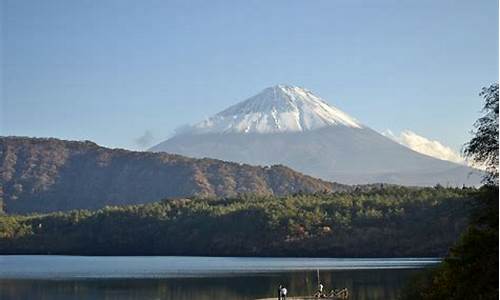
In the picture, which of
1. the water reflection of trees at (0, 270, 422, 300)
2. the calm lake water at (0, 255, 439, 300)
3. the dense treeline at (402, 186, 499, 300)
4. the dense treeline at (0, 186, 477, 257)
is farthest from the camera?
the dense treeline at (0, 186, 477, 257)

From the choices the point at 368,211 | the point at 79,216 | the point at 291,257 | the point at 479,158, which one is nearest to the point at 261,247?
the point at 291,257

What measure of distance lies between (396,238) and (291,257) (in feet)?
38.4

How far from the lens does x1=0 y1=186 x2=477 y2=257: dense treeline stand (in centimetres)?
9831

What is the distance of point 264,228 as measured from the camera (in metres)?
104

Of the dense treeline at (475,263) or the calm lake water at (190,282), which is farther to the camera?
the calm lake water at (190,282)

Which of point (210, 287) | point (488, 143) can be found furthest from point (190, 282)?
point (488, 143)

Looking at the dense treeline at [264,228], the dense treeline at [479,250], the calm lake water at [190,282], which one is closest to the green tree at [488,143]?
the dense treeline at [479,250]

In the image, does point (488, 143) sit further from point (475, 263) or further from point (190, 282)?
point (190, 282)

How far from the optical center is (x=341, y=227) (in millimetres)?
100875

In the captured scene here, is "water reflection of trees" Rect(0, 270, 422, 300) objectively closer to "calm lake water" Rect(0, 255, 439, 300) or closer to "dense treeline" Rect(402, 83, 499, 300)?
"calm lake water" Rect(0, 255, 439, 300)

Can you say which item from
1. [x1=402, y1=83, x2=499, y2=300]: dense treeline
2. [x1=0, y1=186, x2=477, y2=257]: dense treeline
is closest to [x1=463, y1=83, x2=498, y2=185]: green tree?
[x1=402, y1=83, x2=499, y2=300]: dense treeline

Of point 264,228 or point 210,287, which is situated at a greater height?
point 264,228

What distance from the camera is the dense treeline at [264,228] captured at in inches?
3871

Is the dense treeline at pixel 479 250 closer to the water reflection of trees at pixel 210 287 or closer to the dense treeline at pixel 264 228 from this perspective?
the water reflection of trees at pixel 210 287
